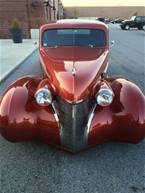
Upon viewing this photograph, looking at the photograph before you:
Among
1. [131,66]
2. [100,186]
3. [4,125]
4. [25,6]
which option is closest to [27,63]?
[131,66]

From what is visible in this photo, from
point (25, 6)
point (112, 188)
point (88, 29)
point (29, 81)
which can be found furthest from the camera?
point (25, 6)

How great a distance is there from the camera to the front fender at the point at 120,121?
4367 millimetres

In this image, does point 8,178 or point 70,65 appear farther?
point 70,65

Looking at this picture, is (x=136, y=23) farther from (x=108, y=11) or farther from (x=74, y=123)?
(x=108, y=11)

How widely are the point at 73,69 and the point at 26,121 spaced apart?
0.95 m

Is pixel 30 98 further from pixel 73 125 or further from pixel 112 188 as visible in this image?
pixel 112 188

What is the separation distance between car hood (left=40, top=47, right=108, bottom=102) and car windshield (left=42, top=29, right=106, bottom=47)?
0.23 metres

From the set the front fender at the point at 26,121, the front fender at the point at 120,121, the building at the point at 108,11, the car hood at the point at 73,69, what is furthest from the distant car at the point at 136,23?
the building at the point at 108,11

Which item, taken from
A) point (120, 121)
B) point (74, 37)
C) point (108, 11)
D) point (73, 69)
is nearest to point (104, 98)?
Result: point (120, 121)

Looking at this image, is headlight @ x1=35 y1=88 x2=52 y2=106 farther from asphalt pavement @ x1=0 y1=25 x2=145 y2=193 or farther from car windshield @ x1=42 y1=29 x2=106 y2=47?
car windshield @ x1=42 y1=29 x2=106 y2=47

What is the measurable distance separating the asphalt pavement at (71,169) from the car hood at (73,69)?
880mm

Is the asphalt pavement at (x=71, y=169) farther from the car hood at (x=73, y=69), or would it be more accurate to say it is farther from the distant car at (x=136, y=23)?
the distant car at (x=136, y=23)

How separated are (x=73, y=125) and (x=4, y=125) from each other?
3.07ft

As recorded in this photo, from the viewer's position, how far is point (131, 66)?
1149 centimetres
